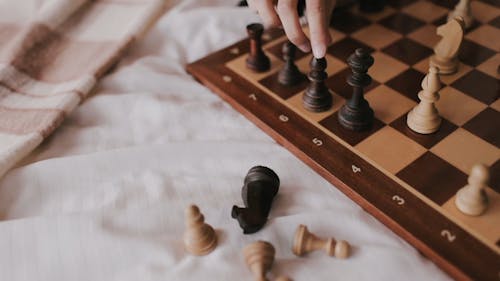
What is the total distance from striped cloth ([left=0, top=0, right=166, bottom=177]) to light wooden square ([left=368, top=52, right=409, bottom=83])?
62 centimetres

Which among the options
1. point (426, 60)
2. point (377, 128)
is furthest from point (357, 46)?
point (377, 128)

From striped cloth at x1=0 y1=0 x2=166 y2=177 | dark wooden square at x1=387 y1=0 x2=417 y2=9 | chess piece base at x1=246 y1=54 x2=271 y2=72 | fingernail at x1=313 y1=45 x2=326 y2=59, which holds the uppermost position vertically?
fingernail at x1=313 y1=45 x2=326 y2=59

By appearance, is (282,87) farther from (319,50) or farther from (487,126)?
(487,126)

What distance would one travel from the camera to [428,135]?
0.95m

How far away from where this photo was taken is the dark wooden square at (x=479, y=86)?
104cm

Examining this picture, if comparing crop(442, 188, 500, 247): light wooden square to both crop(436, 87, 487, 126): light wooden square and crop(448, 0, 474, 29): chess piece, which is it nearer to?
crop(436, 87, 487, 126): light wooden square

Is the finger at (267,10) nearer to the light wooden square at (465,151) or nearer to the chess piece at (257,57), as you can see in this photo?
the chess piece at (257,57)

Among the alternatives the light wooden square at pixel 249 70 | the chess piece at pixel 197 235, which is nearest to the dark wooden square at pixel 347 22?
the light wooden square at pixel 249 70

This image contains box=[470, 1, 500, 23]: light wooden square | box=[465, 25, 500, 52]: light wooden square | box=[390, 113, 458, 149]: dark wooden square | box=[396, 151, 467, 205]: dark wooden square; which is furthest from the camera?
box=[470, 1, 500, 23]: light wooden square

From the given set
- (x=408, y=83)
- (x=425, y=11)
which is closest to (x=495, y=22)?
(x=425, y=11)

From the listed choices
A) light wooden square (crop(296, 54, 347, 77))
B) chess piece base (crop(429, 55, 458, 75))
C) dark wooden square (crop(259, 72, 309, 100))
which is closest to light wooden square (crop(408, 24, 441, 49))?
chess piece base (crop(429, 55, 458, 75))

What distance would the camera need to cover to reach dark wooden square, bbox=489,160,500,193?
2.76 feet

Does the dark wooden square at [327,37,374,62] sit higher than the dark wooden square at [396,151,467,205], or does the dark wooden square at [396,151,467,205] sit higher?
the dark wooden square at [327,37,374,62]

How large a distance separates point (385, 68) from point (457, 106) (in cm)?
19
